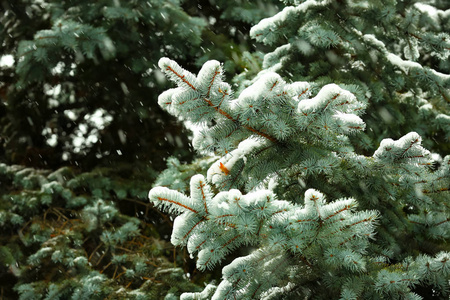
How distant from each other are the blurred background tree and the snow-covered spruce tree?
114cm

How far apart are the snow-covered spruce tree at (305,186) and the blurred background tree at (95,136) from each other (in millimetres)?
1145

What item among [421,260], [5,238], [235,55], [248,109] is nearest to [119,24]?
[235,55]

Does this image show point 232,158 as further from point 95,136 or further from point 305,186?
point 95,136

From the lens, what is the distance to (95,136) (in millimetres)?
5496

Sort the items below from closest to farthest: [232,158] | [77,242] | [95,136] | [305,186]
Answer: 1. [232,158]
2. [305,186]
3. [77,242]
4. [95,136]

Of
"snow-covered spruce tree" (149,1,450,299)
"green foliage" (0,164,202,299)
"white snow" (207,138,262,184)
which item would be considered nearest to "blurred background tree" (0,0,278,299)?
"green foliage" (0,164,202,299)

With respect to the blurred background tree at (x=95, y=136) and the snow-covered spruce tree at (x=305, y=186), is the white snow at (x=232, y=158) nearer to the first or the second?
the snow-covered spruce tree at (x=305, y=186)

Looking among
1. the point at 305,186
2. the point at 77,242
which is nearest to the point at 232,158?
the point at 305,186

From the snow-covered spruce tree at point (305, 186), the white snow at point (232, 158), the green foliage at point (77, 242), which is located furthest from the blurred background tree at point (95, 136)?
the white snow at point (232, 158)

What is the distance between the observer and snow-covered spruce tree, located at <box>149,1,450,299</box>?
1583 millimetres

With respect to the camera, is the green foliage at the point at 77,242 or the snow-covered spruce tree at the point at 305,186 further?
the green foliage at the point at 77,242

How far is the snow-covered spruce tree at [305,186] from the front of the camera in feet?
5.19

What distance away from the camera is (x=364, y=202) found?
2172mm

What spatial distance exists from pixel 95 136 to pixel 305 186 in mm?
3942
